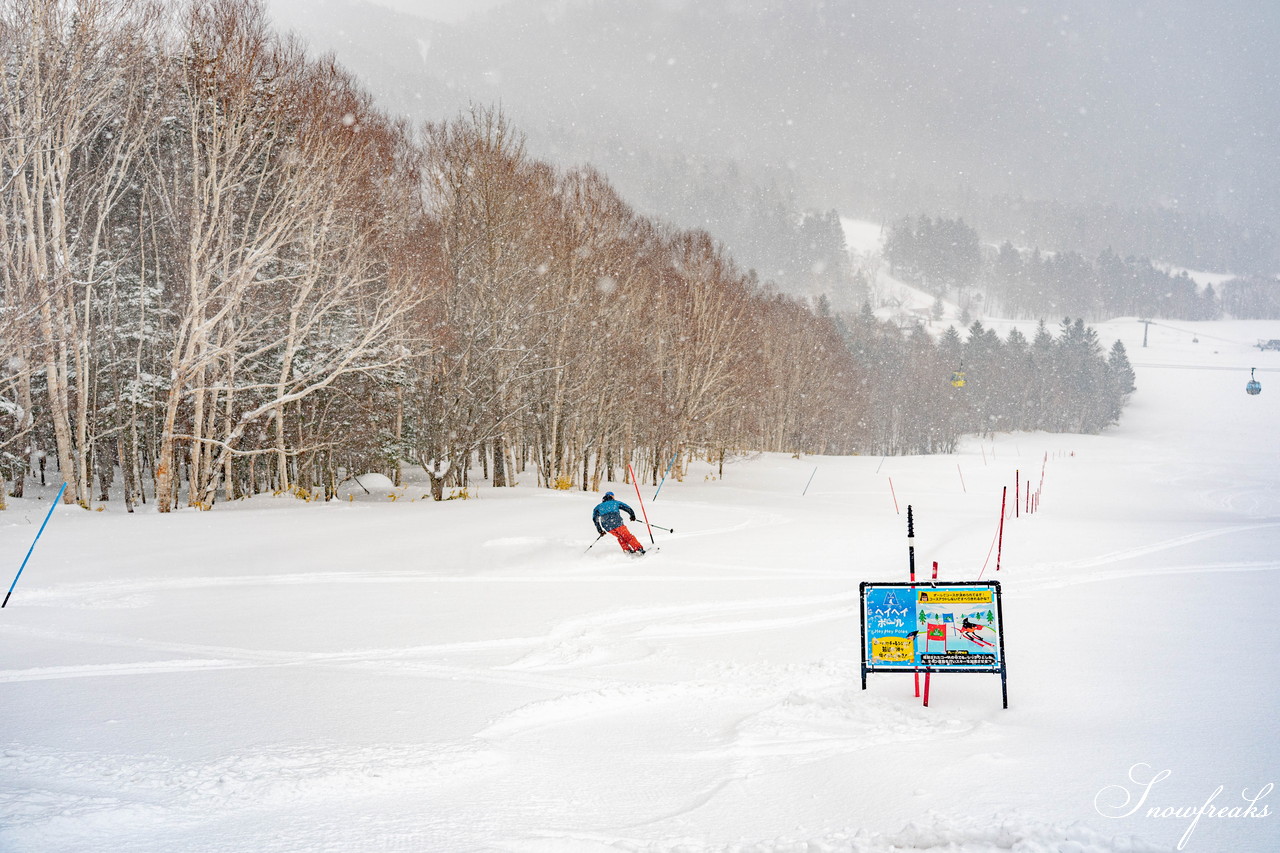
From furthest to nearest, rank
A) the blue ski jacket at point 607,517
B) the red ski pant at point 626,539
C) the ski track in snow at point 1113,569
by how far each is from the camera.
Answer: the red ski pant at point 626,539 < the blue ski jacket at point 607,517 < the ski track in snow at point 1113,569

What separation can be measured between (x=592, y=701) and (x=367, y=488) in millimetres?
25148

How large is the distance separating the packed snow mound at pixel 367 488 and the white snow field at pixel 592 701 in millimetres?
12646

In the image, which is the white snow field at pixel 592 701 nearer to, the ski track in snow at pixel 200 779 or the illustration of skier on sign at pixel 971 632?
the ski track in snow at pixel 200 779

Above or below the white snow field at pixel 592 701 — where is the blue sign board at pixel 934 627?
above

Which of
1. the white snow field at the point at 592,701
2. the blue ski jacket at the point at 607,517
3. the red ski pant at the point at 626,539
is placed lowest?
the white snow field at the point at 592,701

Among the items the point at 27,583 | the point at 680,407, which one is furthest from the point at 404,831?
the point at 680,407

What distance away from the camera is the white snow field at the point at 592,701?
3.76 meters

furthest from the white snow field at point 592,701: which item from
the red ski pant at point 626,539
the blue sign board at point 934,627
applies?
the blue sign board at point 934,627

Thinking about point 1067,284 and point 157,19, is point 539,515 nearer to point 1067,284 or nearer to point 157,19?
point 157,19

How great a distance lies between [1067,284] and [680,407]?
164847 millimetres

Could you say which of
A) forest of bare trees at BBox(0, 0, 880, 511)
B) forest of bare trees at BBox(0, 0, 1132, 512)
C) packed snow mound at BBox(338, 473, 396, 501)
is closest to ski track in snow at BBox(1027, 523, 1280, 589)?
forest of bare trees at BBox(0, 0, 1132, 512)

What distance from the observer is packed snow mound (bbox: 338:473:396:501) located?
26.5 meters

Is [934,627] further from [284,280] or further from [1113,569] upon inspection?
[284,280]

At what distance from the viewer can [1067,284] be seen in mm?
160750
